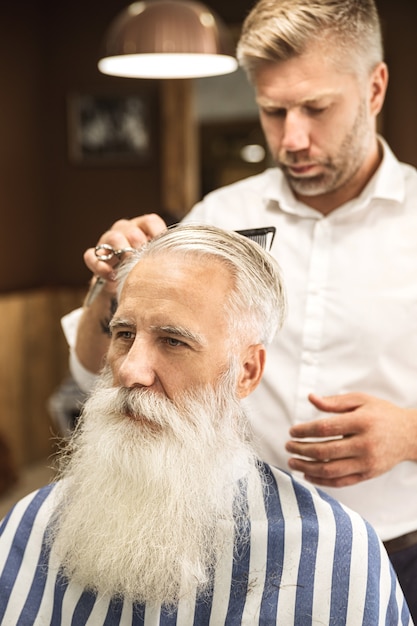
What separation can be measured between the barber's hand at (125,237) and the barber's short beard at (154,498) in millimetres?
320

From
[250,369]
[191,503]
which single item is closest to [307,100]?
[250,369]

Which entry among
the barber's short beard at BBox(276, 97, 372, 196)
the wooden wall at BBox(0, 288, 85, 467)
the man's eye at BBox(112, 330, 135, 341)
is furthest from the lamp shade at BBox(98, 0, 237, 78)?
the wooden wall at BBox(0, 288, 85, 467)

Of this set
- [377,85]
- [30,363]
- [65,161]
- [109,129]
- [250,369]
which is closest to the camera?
[250,369]

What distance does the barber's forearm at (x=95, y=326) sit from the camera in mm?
1879

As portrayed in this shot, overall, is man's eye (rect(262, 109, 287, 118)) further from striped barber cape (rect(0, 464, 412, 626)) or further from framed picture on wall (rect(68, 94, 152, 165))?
framed picture on wall (rect(68, 94, 152, 165))

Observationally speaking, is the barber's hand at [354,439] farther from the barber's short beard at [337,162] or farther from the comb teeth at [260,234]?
the barber's short beard at [337,162]

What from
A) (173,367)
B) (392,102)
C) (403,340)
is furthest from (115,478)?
(392,102)

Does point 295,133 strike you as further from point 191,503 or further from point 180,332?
point 191,503

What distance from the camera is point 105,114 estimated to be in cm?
628

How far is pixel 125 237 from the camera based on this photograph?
5.68 ft

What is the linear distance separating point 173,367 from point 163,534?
0.30 metres

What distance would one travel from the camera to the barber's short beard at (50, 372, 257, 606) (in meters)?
1.46

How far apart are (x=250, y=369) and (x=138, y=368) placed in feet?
0.80

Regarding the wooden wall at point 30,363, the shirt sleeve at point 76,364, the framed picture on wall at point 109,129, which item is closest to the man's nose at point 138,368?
the shirt sleeve at point 76,364
